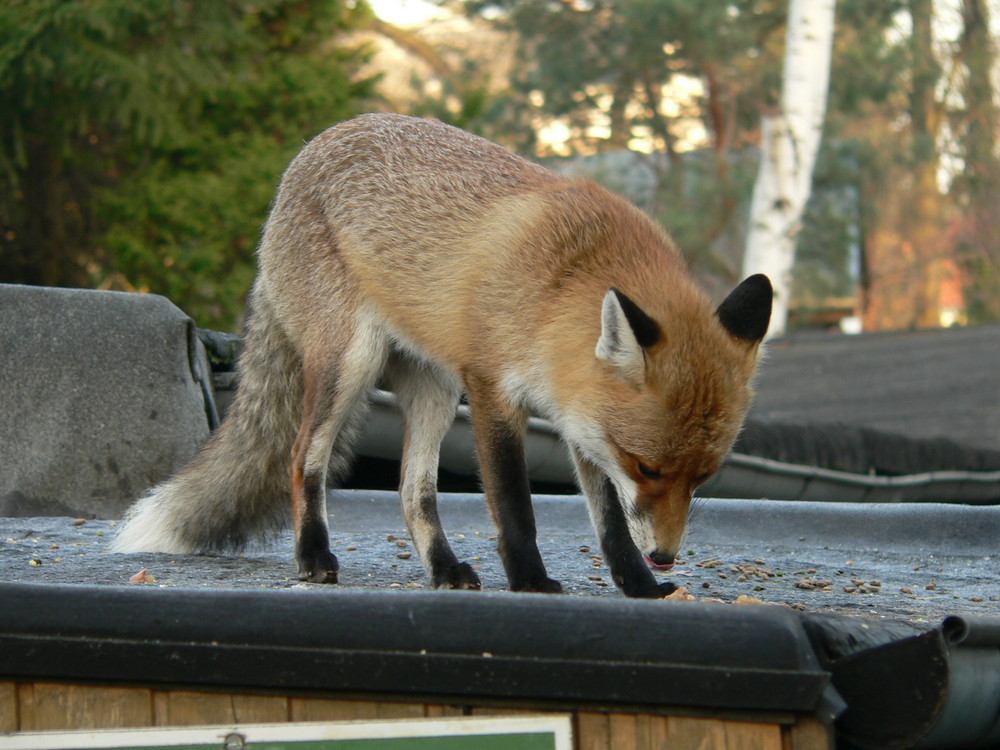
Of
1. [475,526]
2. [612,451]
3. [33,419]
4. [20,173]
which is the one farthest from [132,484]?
[20,173]

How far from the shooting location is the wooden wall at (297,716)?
2010mm

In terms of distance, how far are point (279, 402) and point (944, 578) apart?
2.45 m

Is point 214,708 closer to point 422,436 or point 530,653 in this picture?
point 530,653

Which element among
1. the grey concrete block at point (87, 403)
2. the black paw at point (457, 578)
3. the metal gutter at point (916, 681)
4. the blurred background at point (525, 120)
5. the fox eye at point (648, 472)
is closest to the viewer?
the metal gutter at point (916, 681)

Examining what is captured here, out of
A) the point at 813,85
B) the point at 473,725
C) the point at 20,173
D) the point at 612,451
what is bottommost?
the point at 473,725

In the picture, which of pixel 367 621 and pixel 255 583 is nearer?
pixel 367 621

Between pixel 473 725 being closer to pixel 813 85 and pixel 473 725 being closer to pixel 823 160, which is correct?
pixel 813 85

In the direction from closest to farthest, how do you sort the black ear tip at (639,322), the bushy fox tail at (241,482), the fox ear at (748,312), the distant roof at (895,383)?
the black ear tip at (639,322) < the fox ear at (748,312) < the bushy fox tail at (241,482) < the distant roof at (895,383)

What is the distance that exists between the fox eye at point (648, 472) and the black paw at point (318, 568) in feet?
3.28

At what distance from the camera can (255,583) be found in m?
3.12

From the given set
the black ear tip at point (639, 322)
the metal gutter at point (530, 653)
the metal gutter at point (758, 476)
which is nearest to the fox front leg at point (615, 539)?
the black ear tip at point (639, 322)

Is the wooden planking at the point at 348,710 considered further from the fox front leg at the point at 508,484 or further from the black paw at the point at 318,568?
the black paw at the point at 318,568

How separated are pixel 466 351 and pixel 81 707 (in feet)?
4.60

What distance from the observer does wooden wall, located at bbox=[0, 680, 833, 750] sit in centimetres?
201
